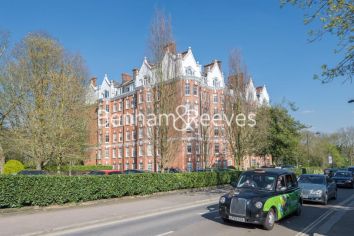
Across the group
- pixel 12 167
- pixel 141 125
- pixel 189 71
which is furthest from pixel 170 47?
pixel 189 71

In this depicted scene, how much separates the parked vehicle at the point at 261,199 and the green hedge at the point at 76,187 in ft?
27.0

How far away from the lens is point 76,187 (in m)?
17.5

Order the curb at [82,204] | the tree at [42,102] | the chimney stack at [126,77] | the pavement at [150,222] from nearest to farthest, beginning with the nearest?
the pavement at [150,222] → the curb at [82,204] → the tree at [42,102] → the chimney stack at [126,77]

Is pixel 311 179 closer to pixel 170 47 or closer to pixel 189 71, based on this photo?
pixel 170 47

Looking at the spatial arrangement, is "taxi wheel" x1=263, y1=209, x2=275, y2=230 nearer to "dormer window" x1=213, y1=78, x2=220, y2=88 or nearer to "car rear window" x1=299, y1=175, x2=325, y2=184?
"car rear window" x1=299, y1=175, x2=325, y2=184

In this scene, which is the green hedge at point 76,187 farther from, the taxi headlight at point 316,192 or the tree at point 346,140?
the tree at point 346,140

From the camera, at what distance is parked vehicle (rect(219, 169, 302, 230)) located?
36.8 ft

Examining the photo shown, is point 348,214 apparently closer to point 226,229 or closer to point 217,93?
point 226,229

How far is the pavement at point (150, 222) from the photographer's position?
11.1m

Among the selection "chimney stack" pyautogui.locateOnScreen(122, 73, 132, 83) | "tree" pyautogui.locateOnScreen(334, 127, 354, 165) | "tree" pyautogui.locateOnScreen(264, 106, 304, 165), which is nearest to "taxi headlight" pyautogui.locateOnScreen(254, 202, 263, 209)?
"tree" pyautogui.locateOnScreen(264, 106, 304, 165)

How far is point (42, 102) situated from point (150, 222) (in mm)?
22749

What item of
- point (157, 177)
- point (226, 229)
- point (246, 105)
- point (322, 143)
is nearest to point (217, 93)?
point (246, 105)

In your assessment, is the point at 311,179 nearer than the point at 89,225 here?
No

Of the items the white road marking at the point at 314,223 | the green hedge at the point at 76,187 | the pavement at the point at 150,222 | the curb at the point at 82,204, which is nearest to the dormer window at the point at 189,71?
the green hedge at the point at 76,187
